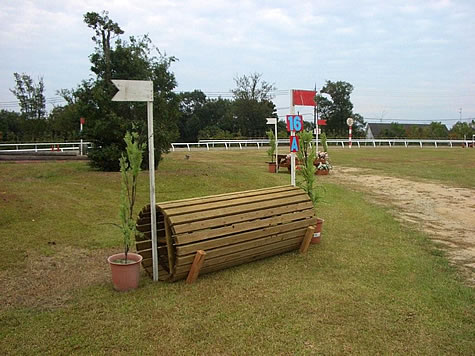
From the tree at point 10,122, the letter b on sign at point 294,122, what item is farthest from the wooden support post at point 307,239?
the tree at point 10,122

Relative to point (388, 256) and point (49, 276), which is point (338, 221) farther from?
point (49, 276)

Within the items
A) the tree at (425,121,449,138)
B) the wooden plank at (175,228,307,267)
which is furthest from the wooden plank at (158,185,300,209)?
the tree at (425,121,449,138)

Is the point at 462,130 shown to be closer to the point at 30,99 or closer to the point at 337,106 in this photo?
the point at 337,106

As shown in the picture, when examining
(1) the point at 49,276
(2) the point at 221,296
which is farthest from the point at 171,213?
(1) the point at 49,276

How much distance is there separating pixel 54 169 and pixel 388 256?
12271 mm

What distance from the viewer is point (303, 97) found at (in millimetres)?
6957

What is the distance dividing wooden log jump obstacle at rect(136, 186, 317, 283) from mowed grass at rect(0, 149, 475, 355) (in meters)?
0.20

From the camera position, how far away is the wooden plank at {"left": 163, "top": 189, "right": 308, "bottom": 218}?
4559 mm

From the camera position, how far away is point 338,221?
7895mm

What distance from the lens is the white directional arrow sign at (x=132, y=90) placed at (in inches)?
165

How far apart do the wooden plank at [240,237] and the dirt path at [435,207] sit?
6.80 ft

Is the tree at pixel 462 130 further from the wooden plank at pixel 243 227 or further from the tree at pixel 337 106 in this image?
the wooden plank at pixel 243 227

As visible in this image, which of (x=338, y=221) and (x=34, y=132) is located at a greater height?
(x=34, y=132)

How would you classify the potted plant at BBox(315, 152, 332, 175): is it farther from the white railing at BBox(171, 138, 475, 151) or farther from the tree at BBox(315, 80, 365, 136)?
the tree at BBox(315, 80, 365, 136)
